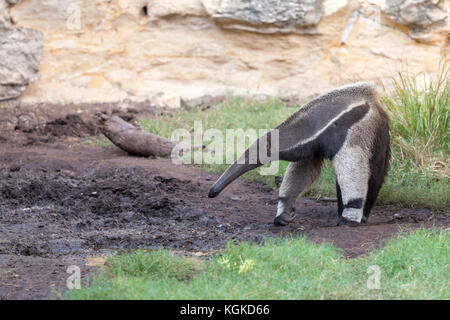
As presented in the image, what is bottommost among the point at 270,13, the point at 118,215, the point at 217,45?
the point at 217,45

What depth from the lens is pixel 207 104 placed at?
35.1 feet

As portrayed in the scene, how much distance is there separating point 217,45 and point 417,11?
12.3 feet

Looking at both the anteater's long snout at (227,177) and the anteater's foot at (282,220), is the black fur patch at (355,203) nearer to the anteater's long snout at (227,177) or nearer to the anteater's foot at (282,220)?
the anteater's foot at (282,220)

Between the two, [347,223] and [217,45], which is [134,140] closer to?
[347,223]

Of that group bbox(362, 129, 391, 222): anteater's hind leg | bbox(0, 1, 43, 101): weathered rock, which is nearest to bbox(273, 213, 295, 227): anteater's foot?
bbox(362, 129, 391, 222): anteater's hind leg

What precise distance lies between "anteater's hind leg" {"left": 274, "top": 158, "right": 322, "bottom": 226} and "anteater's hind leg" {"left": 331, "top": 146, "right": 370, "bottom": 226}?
1.36 feet

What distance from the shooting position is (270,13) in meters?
11.1

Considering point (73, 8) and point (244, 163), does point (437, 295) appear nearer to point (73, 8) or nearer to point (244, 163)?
point (244, 163)

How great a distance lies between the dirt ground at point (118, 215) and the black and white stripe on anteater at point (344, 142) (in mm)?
347

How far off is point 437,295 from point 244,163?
2303 mm

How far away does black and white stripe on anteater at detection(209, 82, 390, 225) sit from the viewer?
532 centimetres

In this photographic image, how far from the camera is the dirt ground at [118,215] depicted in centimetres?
466

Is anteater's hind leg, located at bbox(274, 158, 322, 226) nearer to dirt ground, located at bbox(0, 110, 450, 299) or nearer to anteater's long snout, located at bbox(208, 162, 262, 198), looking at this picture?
dirt ground, located at bbox(0, 110, 450, 299)

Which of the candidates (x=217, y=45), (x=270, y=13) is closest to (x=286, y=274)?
(x=270, y=13)
